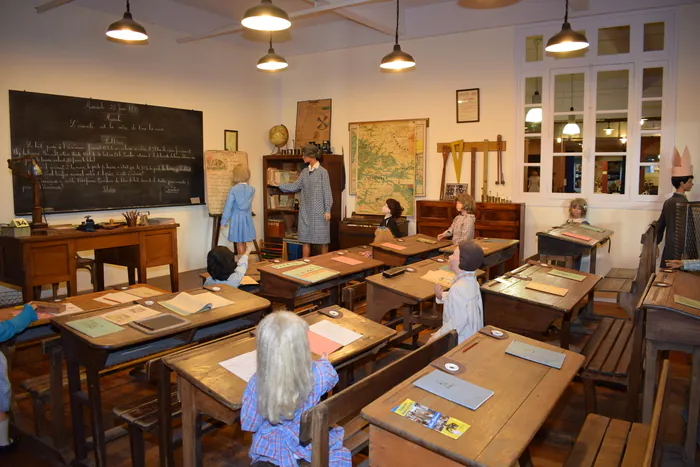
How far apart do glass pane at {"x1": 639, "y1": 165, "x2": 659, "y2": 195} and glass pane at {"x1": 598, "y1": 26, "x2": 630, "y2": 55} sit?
1440 mm

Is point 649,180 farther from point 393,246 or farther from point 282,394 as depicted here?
point 282,394

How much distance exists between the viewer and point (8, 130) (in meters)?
5.61

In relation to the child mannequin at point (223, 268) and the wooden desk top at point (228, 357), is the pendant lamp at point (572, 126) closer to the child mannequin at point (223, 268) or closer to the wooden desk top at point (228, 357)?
the child mannequin at point (223, 268)

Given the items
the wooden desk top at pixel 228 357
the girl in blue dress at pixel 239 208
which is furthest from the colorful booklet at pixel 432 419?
the girl in blue dress at pixel 239 208

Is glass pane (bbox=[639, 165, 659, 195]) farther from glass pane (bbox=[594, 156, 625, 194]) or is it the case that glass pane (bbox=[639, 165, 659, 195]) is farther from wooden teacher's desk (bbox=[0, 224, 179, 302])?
wooden teacher's desk (bbox=[0, 224, 179, 302])

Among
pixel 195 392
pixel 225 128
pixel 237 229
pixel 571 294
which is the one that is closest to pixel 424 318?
pixel 571 294

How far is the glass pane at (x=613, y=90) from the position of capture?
6.34 meters

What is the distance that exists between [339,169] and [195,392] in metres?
6.34

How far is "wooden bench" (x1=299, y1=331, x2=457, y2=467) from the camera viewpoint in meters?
1.72

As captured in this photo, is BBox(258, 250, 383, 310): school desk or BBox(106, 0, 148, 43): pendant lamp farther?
BBox(106, 0, 148, 43): pendant lamp

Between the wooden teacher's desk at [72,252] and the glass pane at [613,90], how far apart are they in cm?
550

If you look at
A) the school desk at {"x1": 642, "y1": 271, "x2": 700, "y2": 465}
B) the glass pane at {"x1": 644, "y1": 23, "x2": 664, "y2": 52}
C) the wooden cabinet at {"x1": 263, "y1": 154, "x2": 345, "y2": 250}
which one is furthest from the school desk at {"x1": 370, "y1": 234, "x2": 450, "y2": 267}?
the glass pane at {"x1": 644, "y1": 23, "x2": 664, "y2": 52}

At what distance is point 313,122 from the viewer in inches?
339

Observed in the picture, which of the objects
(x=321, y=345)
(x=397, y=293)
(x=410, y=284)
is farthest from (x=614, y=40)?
(x=321, y=345)
